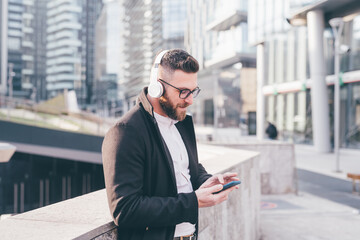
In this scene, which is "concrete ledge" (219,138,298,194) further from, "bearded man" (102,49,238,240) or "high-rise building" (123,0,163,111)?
"high-rise building" (123,0,163,111)

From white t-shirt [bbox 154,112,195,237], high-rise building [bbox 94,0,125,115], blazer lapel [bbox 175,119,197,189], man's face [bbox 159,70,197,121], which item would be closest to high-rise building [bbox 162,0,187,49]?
high-rise building [bbox 94,0,125,115]

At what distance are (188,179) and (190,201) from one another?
0.34 metres

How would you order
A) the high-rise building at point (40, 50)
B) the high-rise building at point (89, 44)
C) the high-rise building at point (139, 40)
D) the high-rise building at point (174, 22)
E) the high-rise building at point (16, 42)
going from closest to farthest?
the high-rise building at point (174, 22), the high-rise building at point (139, 40), the high-rise building at point (16, 42), the high-rise building at point (40, 50), the high-rise building at point (89, 44)

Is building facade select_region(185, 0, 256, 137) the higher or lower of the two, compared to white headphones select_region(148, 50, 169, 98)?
higher

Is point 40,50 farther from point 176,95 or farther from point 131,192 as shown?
point 131,192

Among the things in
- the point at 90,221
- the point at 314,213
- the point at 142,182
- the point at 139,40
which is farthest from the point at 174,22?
the point at 142,182

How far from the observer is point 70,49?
135 meters

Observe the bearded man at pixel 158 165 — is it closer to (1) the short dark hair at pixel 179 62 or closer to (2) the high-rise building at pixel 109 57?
(1) the short dark hair at pixel 179 62

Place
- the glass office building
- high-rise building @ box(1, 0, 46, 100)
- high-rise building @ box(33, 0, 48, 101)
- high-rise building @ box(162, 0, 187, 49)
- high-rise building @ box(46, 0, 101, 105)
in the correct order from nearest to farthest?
the glass office building
high-rise building @ box(162, 0, 187, 49)
high-rise building @ box(1, 0, 46, 100)
high-rise building @ box(33, 0, 48, 101)
high-rise building @ box(46, 0, 101, 105)

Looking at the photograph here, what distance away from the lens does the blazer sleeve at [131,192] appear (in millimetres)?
1688

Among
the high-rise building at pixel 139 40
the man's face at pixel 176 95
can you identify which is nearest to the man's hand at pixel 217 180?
the man's face at pixel 176 95

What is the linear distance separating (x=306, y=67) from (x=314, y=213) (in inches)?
831

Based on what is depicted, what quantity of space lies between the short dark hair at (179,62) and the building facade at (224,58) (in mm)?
23581

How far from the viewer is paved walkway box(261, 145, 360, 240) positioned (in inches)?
237
